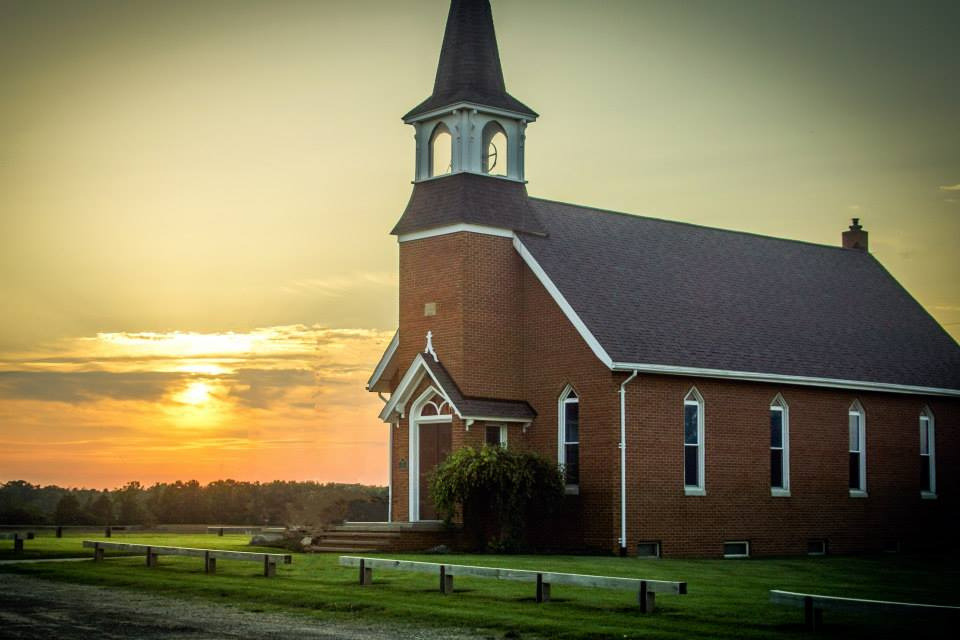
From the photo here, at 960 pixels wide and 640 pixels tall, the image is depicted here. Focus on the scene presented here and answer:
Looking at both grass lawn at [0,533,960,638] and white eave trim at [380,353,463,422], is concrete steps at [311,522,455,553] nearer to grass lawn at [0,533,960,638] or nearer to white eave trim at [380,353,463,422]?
grass lawn at [0,533,960,638]

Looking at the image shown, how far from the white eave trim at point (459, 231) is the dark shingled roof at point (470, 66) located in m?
3.47

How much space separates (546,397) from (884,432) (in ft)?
39.8

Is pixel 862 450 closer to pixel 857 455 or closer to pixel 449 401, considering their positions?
pixel 857 455

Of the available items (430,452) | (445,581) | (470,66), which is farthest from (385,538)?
(470,66)

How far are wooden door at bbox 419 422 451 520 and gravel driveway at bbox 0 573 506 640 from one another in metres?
13.7

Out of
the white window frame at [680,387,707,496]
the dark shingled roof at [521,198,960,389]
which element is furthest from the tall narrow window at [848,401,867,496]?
the white window frame at [680,387,707,496]

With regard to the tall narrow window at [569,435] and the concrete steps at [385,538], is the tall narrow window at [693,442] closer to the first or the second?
the tall narrow window at [569,435]

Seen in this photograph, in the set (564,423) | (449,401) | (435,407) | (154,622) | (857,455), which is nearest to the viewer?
(154,622)

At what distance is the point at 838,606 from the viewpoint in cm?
1716

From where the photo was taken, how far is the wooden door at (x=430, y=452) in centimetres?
3506

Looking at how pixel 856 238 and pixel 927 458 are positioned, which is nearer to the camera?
pixel 927 458

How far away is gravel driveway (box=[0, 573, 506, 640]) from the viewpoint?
17.1m

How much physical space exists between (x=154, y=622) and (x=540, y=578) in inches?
238

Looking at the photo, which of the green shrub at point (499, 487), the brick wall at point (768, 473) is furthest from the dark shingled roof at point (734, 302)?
the green shrub at point (499, 487)
